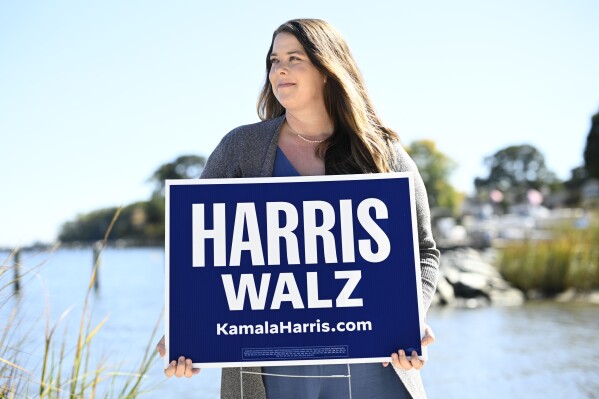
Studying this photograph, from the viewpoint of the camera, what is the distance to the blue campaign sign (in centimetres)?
179

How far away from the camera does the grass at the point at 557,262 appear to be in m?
16.9

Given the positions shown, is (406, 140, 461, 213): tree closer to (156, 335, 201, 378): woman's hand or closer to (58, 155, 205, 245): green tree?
(58, 155, 205, 245): green tree

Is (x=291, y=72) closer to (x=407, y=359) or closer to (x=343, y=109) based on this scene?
(x=343, y=109)

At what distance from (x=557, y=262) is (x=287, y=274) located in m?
16.6

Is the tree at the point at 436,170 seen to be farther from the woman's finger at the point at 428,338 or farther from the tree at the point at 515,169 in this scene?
the woman's finger at the point at 428,338

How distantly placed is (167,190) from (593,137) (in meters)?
55.3

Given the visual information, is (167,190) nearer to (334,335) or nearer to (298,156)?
(298,156)

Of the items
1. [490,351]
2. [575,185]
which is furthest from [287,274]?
[575,185]

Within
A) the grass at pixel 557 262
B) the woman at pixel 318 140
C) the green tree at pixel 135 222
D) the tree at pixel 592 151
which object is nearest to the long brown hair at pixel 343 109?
the woman at pixel 318 140

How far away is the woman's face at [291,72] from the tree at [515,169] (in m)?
84.8

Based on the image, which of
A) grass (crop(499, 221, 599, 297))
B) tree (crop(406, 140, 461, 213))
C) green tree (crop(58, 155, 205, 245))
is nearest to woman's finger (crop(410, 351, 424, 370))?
grass (crop(499, 221, 599, 297))

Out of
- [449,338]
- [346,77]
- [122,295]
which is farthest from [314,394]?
[122,295]

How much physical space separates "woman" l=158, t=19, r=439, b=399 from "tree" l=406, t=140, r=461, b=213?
6211cm

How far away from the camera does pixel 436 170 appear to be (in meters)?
65.9
